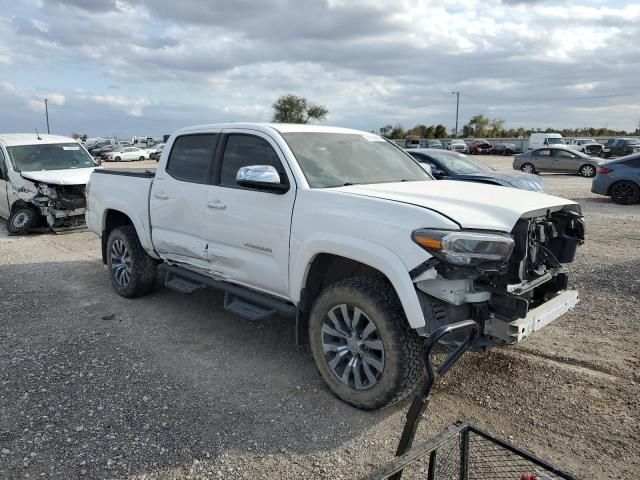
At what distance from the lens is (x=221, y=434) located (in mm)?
3328

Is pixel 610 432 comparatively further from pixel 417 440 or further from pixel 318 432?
pixel 318 432

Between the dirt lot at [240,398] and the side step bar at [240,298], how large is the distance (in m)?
0.42

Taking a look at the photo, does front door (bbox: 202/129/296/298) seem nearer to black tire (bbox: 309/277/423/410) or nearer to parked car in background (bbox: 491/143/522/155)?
black tire (bbox: 309/277/423/410)

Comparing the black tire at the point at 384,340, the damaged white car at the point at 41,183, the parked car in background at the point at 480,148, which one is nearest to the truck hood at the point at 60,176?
the damaged white car at the point at 41,183

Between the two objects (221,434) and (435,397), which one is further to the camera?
(435,397)

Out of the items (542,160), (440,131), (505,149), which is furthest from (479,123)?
(542,160)

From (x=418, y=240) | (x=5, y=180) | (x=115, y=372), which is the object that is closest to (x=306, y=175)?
(x=418, y=240)

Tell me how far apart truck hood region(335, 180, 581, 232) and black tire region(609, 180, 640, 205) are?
11.4m

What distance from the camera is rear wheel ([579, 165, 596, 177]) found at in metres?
23.4

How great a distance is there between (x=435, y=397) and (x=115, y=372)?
8.18ft

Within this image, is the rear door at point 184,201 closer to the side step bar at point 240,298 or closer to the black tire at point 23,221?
the side step bar at point 240,298

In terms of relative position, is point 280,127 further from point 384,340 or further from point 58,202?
point 58,202

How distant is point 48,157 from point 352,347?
9836 mm

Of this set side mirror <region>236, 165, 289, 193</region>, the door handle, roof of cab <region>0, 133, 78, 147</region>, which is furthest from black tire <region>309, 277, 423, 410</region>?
roof of cab <region>0, 133, 78, 147</region>
